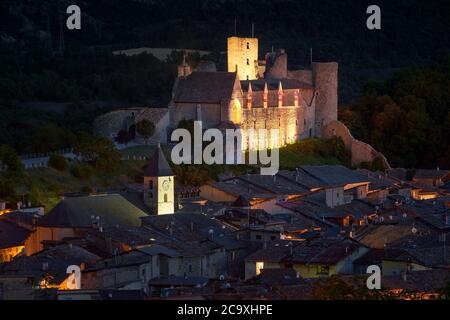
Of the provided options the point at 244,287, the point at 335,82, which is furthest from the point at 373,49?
the point at 244,287

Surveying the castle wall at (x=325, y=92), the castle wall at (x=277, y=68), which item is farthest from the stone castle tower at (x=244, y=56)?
the castle wall at (x=325, y=92)

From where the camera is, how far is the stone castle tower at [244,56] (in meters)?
79.4

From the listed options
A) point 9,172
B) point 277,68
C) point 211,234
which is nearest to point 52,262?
point 211,234

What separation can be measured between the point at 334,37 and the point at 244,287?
229ft

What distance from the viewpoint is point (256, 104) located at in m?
73.8

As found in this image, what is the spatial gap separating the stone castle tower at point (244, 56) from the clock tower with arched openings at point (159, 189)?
23056mm

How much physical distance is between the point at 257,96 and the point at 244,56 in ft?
20.1

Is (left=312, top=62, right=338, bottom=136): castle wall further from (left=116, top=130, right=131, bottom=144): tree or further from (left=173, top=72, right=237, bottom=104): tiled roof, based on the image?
(left=116, top=130, right=131, bottom=144): tree

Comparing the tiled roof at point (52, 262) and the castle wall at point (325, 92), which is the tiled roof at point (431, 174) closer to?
the castle wall at point (325, 92)

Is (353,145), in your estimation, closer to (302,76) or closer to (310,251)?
(302,76)
